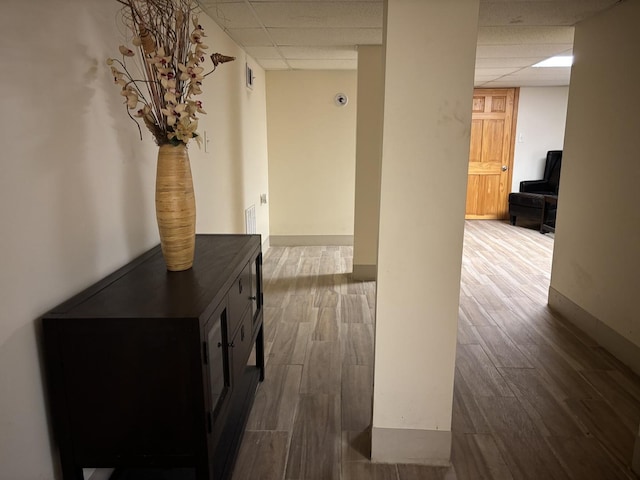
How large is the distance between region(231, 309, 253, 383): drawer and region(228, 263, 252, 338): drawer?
48 mm

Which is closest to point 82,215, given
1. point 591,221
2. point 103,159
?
point 103,159

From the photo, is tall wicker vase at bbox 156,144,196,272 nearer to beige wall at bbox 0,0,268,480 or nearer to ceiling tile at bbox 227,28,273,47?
beige wall at bbox 0,0,268,480

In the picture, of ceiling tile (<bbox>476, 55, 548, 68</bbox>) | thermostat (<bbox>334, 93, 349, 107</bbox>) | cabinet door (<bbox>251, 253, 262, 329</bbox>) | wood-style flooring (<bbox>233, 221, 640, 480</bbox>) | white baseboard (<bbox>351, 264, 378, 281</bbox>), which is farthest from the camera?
thermostat (<bbox>334, 93, 349, 107</bbox>)

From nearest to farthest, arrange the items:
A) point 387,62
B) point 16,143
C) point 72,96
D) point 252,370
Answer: point 16,143 < point 72,96 < point 387,62 < point 252,370

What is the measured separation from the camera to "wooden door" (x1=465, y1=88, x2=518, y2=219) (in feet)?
23.7

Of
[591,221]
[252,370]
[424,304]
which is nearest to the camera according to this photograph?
[424,304]

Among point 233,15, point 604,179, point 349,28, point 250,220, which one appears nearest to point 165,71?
point 233,15

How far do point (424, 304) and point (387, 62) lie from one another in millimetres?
915

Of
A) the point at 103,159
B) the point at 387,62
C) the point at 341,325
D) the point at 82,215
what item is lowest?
the point at 341,325

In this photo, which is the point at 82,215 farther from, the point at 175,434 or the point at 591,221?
the point at 591,221

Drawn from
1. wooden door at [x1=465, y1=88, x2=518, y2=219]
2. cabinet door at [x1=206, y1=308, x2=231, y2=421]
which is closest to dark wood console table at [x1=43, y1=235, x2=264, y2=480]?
cabinet door at [x1=206, y1=308, x2=231, y2=421]

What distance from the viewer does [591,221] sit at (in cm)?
321

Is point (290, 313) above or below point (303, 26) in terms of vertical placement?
below

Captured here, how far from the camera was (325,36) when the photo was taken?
3.75 metres
